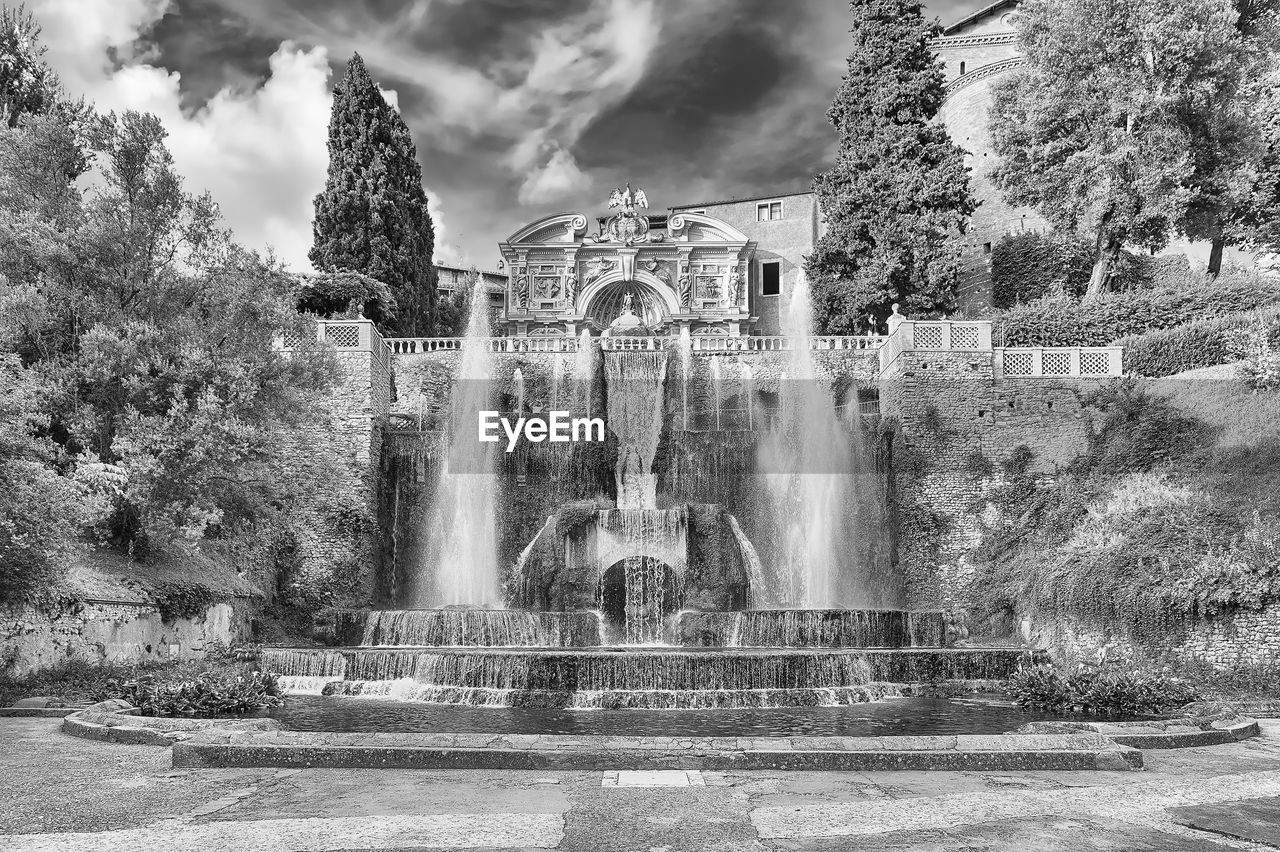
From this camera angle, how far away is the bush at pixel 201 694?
1131cm

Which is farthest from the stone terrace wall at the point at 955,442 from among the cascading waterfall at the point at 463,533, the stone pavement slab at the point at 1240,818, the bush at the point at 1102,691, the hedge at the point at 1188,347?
the stone pavement slab at the point at 1240,818

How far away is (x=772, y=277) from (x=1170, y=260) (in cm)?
1673

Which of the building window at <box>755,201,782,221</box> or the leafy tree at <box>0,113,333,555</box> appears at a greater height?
the building window at <box>755,201,782,221</box>

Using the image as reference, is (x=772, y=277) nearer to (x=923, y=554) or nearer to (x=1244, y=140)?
(x=1244, y=140)

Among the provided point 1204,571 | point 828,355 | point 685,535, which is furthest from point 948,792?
point 828,355

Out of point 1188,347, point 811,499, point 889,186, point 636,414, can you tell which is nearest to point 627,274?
point 889,186

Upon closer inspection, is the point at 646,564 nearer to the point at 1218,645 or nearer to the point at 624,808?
the point at 1218,645

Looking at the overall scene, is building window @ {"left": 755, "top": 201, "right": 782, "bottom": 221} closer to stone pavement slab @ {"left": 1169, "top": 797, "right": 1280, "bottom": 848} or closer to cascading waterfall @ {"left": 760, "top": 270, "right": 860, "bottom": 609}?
cascading waterfall @ {"left": 760, "top": 270, "right": 860, "bottom": 609}

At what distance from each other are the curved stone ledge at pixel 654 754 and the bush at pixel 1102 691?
3.69 meters

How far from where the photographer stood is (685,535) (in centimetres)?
2328

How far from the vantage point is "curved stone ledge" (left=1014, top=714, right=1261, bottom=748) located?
9430mm

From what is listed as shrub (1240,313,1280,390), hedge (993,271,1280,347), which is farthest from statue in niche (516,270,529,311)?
shrub (1240,313,1280,390)

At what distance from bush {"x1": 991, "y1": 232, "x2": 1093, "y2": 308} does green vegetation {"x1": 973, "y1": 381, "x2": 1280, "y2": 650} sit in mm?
13657

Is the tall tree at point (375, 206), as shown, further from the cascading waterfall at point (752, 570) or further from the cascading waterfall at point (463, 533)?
the cascading waterfall at point (752, 570)
